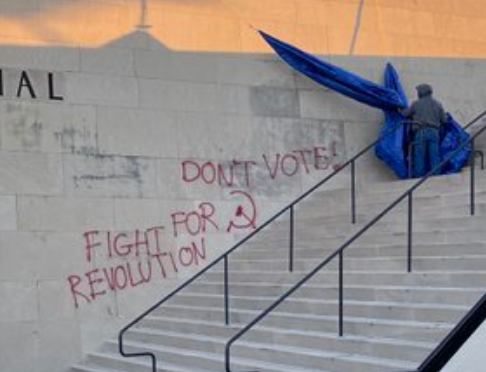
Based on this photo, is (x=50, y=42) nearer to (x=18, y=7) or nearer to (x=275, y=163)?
(x=18, y=7)

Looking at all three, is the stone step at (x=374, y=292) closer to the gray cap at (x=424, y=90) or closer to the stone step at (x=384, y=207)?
the stone step at (x=384, y=207)

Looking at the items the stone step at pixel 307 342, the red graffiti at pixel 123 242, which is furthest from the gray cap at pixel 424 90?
the stone step at pixel 307 342

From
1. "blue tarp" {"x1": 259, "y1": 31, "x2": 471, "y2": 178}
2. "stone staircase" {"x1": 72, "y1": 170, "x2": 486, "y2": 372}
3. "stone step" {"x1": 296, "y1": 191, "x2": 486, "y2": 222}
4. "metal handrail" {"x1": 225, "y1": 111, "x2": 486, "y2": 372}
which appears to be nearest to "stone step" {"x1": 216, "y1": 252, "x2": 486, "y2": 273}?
"stone staircase" {"x1": 72, "y1": 170, "x2": 486, "y2": 372}

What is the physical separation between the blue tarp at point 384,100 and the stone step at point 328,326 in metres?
3.83

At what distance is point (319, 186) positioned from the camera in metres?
12.2

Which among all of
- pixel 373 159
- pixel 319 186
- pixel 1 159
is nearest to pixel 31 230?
pixel 1 159

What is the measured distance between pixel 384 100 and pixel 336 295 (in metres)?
4.58

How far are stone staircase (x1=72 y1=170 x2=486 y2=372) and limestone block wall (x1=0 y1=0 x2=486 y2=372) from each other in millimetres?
422

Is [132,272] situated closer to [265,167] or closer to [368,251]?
[265,167]

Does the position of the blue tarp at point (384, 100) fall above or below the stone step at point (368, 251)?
above

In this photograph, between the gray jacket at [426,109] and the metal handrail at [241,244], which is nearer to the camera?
the metal handrail at [241,244]

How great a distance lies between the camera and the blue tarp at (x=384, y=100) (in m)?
12.3

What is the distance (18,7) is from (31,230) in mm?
2503

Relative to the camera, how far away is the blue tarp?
12.3 metres
